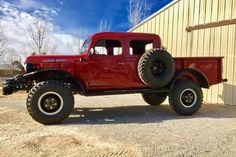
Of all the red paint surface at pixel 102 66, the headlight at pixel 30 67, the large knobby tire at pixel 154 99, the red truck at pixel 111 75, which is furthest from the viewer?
the large knobby tire at pixel 154 99

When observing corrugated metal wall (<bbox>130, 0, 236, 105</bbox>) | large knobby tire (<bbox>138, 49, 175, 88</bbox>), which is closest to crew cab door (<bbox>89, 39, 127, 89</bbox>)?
large knobby tire (<bbox>138, 49, 175, 88</bbox>)

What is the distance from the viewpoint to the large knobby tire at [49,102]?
20.5ft

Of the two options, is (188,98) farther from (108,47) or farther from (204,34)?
(204,34)

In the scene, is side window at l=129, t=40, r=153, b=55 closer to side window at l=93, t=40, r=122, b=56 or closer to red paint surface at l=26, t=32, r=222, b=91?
red paint surface at l=26, t=32, r=222, b=91

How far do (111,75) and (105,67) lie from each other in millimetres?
263

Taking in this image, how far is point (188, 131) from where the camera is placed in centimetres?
562

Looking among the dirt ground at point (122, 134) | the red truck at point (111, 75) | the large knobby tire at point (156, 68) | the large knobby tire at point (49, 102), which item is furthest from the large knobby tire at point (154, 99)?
the large knobby tire at point (49, 102)

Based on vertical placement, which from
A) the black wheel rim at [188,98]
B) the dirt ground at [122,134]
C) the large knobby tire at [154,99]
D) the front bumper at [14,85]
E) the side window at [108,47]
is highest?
the side window at [108,47]

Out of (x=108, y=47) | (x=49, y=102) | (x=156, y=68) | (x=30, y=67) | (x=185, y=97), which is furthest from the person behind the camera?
(x=185, y=97)

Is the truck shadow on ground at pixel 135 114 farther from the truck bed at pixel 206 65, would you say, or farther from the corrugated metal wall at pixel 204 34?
the truck bed at pixel 206 65

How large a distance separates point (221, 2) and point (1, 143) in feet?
27.1

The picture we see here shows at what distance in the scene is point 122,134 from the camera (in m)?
5.34

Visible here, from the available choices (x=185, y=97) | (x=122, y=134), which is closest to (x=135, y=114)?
(x=185, y=97)

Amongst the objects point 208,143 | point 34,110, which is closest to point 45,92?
point 34,110
